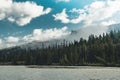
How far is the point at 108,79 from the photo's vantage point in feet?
247
